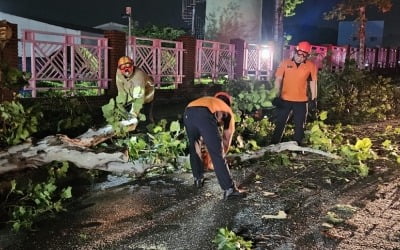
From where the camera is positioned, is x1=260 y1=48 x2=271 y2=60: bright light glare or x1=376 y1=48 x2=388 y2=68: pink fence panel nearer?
x1=260 y1=48 x2=271 y2=60: bright light glare

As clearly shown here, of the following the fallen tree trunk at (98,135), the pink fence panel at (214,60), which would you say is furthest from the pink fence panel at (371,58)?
the fallen tree trunk at (98,135)

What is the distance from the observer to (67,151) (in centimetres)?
524

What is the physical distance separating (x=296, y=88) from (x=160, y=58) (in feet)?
20.9

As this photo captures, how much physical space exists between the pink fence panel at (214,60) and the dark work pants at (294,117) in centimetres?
722

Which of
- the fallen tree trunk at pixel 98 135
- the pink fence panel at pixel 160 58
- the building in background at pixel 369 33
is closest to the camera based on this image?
the fallen tree trunk at pixel 98 135

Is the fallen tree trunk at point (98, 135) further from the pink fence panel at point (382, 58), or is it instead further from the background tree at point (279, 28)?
the pink fence panel at point (382, 58)

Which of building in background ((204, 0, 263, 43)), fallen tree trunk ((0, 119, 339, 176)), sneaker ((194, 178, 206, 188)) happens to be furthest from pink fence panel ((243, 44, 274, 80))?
fallen tree trunk ((0, 119, 339, 176))

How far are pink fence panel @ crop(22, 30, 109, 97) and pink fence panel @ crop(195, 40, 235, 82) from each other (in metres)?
3.84

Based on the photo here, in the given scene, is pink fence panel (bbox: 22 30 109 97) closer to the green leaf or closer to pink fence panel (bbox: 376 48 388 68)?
the green leaf

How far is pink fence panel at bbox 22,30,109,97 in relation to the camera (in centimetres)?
973

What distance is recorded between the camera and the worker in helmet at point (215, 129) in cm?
481

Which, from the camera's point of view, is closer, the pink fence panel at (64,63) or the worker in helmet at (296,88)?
the worker in helmet at (296,88)

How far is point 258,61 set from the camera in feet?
58.6

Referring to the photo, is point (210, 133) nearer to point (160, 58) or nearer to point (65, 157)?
point (65, 157)
